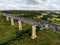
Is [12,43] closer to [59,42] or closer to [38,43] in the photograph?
[38,43]

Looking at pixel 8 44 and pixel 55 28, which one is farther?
pixel 8 44

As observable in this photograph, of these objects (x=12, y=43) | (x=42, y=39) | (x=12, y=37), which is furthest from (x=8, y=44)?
(x=42, y=39)

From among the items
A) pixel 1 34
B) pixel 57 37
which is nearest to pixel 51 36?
pixel 57 37

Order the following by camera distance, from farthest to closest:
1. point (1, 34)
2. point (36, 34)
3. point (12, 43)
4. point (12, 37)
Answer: point (1, 34) < point (12, 37) < point (36, 34) < point (12, 43)

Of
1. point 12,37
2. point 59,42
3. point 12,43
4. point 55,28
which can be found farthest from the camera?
point 12,37

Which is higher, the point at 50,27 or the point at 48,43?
the point at 50,27

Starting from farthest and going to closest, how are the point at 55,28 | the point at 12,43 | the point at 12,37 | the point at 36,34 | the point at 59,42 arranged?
the point at 12,37
the point at 36,34
the point at 12,43
the point at 55,28
the point at 59,42

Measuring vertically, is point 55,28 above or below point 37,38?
above

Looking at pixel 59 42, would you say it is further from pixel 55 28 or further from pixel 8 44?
pixel 8 44

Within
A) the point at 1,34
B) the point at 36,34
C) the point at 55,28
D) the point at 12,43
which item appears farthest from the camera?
the point at 1,34
